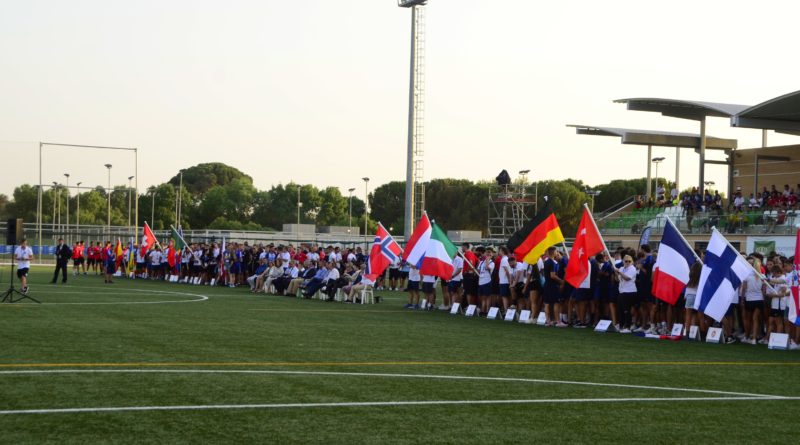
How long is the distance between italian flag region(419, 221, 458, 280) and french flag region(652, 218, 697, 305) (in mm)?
7220

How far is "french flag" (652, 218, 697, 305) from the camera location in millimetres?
20141

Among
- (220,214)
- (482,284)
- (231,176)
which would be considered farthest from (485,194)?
(482,284)

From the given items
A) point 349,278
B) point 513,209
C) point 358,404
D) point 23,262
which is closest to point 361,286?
point 349,278

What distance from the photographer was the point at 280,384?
11469 millimetres

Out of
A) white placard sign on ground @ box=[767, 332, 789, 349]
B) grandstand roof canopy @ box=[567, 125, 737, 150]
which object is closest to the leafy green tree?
grandstand roof canopy @ box=[567, 125, 737, 150]

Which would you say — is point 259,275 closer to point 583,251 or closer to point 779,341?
point 583,251

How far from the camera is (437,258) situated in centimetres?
2669

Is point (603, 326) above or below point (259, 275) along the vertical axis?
below

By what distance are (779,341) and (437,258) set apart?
10.2 metres

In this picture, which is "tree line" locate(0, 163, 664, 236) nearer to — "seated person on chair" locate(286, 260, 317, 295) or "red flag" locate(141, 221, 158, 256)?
"red flag" locate(141, 221, 158, 256)

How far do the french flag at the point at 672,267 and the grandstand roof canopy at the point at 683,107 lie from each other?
3097 cm

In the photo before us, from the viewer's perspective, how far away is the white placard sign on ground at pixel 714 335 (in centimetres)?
1962

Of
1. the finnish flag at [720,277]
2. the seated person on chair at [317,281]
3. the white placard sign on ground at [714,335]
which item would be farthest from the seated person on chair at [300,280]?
the finnish flag at [720,277]

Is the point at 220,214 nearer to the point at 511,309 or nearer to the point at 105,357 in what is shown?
the point at 511,309
